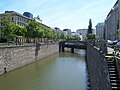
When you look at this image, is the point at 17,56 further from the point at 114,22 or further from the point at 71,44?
the point at 114,22

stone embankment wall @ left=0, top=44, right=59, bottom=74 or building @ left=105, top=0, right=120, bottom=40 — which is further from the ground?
building @ left=105, top=0, right=120, bottom=40

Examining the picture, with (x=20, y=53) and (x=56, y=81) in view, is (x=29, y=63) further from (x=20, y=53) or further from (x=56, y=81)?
(x=56, y=81)

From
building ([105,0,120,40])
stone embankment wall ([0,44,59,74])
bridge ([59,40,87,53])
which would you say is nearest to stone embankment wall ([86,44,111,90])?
stone embankment wall ([0,44,59,74])

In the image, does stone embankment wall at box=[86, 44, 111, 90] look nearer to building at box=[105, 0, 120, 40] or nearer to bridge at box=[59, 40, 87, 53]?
building at box=[105, 0, 120, 40]

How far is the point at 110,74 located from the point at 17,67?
29.3 metres

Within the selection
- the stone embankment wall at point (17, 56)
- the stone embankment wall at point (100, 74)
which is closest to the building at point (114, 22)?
the stone embankment wall at point (17, 56)

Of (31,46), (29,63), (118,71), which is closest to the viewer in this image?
(118,71)

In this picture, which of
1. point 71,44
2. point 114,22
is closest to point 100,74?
point 71,44

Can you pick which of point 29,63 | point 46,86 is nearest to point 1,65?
point 46,86

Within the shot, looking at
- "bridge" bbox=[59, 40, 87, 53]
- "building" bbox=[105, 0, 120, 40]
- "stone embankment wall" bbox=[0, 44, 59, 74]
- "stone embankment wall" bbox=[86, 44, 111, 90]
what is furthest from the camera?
"bridge" bbox=[59, 40, 87, 53]

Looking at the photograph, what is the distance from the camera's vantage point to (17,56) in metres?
39.3

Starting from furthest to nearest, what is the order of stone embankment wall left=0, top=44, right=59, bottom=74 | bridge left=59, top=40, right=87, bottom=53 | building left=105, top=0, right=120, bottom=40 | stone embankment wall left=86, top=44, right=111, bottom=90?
bridge left=59, top=40, right=87, bottom=53
building left=105, top=0, right=120, bottom=40
stone embankment wall left=0, top=44, right=59, bottom=74
stone embankment wall left=86, top=44, right=111, bottom=90

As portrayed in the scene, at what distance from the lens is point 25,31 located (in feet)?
225

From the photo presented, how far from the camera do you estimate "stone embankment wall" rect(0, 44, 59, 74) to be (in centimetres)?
3306
